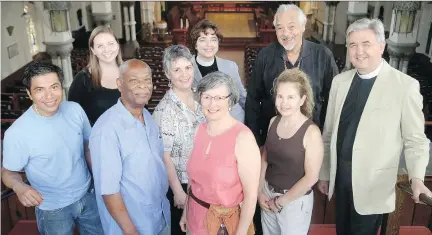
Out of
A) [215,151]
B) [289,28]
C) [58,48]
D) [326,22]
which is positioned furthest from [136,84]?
[326,22]

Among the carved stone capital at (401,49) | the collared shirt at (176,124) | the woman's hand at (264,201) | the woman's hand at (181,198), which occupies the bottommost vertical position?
the woman's hand at (181,198)

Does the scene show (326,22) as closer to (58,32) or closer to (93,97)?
(58,32)

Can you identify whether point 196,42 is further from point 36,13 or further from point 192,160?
point 36,13

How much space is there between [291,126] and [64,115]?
1.49 m

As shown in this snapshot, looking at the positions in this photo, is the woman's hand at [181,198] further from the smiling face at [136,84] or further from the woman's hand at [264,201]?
the smiling face at [136,84]

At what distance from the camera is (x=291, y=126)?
2615 millimetres

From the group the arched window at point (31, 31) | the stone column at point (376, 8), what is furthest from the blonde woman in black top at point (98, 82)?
the stone column at point (376, 8)

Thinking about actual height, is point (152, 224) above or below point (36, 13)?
below

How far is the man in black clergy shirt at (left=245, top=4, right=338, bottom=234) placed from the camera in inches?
121

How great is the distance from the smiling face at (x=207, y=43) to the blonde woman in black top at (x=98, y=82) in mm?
675

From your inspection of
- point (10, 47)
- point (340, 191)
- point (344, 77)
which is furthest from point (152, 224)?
point (10, 47)

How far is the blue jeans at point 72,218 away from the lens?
272cm

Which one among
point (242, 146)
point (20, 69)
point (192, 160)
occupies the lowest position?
point (20, 69)

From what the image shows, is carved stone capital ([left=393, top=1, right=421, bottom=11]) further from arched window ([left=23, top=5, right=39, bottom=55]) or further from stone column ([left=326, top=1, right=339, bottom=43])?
arched window ([left=23, top=5, right=39, bottom=55])
